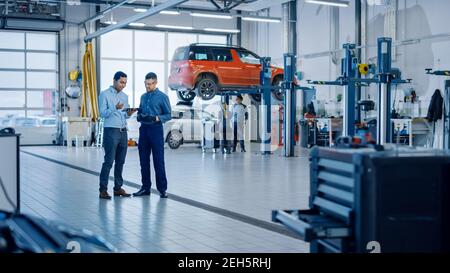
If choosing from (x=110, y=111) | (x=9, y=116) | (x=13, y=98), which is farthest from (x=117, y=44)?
(x=110, y=111)

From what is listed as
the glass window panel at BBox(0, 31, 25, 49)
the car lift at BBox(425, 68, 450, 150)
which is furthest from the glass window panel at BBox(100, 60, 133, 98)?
the car lift at BBox(425, 68, 450, 150)

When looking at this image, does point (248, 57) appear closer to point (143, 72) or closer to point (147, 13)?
point (147, 13)

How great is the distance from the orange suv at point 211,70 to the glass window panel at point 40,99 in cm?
739

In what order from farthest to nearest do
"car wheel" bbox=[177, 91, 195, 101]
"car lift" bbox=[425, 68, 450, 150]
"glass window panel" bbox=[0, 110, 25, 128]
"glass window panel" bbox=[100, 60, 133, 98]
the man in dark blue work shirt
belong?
1. "glass window panel" bbox=[100, 60, 133, 98]
2. "glass window panel" bbox=[0, 110, 25, 128]
3. "car wheel" bbox=[177, 91, 195, 101]
4. "car lift" bbox=[425, 68, 450, 150]
5. the man in dark blue work shirt

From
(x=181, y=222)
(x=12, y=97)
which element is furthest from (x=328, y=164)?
(x=12, y=97)

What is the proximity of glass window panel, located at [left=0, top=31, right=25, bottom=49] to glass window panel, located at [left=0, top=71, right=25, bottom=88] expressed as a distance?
99 centimetres

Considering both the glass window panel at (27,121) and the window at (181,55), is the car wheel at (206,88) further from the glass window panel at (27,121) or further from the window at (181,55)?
the glass window panel at (27,121)

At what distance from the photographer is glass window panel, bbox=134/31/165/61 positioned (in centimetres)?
2455

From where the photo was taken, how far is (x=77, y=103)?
23.8 meters

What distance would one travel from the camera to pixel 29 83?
23016 millimetres

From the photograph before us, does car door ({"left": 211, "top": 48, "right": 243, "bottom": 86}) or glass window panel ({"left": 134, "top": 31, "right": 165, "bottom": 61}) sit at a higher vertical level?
glass window panel ({"left": 134, "top": 31, "right": 165, "bottom": 61})

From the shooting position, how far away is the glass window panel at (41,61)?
23.1 m

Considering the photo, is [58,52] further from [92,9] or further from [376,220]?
[376,220]

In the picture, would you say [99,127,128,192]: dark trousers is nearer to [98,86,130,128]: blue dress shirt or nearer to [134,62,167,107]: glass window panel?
[98,86,130,128]: blue dress shirt
